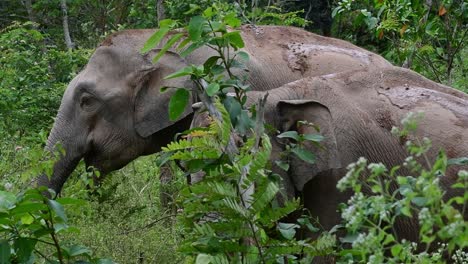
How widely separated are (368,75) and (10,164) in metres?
2.66

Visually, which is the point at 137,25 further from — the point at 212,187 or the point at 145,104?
the point at 212,187

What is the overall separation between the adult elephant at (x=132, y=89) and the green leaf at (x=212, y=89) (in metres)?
3.03

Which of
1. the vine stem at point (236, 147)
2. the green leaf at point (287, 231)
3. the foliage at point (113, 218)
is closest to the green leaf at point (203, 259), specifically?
the vine stem at point (236, 147)

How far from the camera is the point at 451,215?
247 cm

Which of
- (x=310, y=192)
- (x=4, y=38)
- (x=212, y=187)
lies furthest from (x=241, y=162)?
(x=4, y=38)

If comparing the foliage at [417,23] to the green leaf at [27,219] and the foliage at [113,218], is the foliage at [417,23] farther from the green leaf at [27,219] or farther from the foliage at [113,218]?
the green leaf at [27,219]

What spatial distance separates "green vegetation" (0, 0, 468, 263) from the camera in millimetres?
2697

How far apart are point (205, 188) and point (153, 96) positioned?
3.71 metres

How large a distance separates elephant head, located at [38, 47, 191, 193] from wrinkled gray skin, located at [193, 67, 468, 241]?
1722 mm

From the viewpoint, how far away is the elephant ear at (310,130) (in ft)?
17.0

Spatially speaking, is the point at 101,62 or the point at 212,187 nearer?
the point at 212,187

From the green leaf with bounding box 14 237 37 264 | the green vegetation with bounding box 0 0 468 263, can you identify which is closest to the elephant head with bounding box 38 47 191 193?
the green vegetation with bounding box 0 0 468 263

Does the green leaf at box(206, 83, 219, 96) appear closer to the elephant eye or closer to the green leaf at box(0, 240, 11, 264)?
the green leaf at box(0, 240, 11, 264)

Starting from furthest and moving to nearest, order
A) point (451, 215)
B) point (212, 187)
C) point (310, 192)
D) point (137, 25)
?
point (137, 25), point (310, 192), point (212, 187), point (451, 215)
